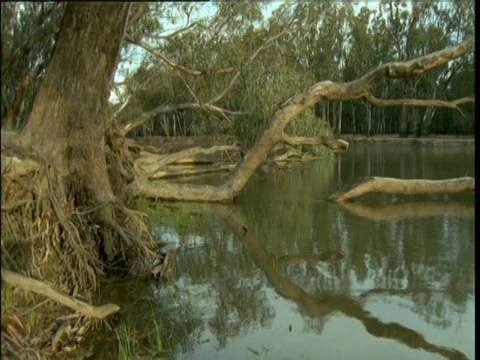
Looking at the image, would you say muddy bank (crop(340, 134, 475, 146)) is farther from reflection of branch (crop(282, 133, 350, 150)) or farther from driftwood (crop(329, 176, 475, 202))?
reflection of branch (crop(282, 133, 350, 150))

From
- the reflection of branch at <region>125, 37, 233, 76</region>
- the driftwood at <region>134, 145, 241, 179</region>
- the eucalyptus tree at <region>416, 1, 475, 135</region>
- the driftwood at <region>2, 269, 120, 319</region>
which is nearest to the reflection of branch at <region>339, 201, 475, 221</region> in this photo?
the driftwood at <region>134, 145, 241, 179</region>

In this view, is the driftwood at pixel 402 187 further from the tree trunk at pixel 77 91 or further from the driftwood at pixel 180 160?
the tree trunk at pixel 77 91

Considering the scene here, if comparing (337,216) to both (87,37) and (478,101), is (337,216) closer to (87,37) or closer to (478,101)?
(87,37)

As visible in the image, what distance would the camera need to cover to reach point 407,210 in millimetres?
7086

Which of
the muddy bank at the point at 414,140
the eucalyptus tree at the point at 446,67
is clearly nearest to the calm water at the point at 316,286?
the muddy bank at the point at 414,140

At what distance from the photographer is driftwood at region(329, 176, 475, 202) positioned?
776 cm

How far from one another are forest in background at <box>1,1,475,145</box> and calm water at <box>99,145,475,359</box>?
1.60 meters

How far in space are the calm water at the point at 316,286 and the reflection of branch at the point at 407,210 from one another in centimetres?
2

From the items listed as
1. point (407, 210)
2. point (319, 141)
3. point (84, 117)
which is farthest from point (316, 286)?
point (319, 141)

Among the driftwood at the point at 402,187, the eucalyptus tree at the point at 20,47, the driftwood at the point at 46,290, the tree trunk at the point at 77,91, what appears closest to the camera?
the eucalyptus tree at the point at 20,47

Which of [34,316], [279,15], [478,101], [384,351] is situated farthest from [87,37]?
[279,15]

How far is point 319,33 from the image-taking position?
28.2m

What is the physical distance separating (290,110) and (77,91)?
16.8 feet

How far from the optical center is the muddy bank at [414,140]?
26273 millimetres
